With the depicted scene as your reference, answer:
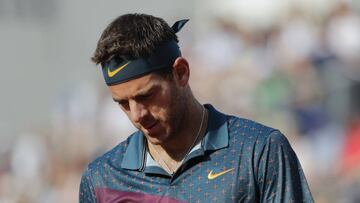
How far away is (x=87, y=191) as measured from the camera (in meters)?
4.31

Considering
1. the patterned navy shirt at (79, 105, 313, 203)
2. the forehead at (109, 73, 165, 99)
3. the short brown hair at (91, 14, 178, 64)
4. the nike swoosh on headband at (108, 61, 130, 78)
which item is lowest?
the patterned navy shirt at (79, 105, 313, 203)

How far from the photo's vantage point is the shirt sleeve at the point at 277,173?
3.96 meters

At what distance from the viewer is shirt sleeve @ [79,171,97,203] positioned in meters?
4.28

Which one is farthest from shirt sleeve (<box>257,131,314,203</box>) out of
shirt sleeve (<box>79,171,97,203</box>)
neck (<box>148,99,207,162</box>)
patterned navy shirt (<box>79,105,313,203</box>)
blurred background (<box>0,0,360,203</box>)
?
blurred background (<box>0,0,360,203</box>)

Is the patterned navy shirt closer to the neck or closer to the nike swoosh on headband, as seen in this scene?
the neck

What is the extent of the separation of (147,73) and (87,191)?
2.05ft

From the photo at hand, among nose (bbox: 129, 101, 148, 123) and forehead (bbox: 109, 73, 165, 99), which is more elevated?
forehead (bbox: 109, 73, 165, 99)

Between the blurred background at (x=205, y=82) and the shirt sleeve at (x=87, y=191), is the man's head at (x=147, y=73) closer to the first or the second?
the shirt sleeve at (x=87, y=191)

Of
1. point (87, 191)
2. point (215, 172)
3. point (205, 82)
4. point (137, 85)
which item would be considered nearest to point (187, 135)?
point (215, 172)

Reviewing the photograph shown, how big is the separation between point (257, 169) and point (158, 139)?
40cm

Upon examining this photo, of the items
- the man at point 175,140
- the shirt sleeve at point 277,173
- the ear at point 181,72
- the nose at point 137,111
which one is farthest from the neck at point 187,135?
the shirt sleeve at point 277,173

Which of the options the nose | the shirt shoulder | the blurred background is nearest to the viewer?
the nose

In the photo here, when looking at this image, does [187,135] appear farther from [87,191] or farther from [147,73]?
[87,191]

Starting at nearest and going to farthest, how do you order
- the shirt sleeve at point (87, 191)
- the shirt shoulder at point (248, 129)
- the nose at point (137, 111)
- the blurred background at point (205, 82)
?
1. the nose at point (137, 111)
2. the shirt shoulder at point (248, 129)
3. the shirt sleeve at point (87, 191)
4. the blurred background at point (205, 82)
